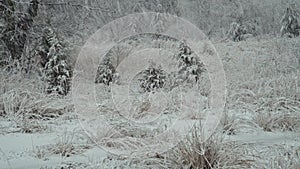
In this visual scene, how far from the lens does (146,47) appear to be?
34.7ft

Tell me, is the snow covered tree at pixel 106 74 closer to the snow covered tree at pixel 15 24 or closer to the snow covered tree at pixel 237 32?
the snow covered tree at pixel 15 24

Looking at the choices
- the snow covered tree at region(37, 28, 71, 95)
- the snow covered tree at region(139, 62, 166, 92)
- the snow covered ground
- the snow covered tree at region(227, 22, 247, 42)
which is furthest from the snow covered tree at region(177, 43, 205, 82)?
the snow covered tree at region(227, 22, 247, 42)

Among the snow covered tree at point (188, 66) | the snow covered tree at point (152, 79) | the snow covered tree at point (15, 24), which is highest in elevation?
A: the snow covered tree at point (15, 24)

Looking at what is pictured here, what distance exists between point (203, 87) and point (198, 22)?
Answer: 1428 cm

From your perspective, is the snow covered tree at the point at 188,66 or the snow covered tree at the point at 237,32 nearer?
the snow covered tree at the point at 188,66

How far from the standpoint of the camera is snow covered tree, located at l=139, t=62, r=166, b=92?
6357mm

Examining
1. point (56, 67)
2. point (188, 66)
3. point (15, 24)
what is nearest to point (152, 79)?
point (188, 66)

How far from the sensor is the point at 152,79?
6484mm

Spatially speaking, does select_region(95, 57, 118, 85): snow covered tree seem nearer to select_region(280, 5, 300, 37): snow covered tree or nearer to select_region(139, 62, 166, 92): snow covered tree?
select_region(139, 62, 166, 92): snow covered tree

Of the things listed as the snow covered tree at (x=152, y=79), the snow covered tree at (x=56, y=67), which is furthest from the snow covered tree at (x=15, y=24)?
the snow covered tree at (x=152, y=79)

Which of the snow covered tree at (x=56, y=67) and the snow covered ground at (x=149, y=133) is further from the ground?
the snow covered tree at (x=56, y=67)

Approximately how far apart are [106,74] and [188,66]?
176cm

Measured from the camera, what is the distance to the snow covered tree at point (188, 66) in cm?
722

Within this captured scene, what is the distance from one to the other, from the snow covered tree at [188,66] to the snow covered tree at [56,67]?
233 centimetres
